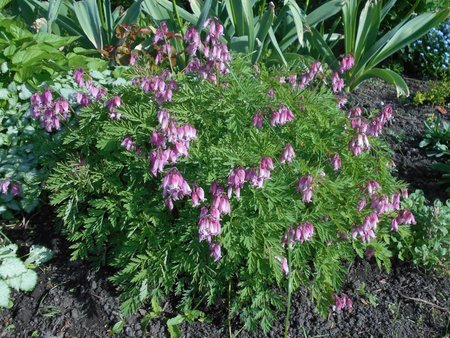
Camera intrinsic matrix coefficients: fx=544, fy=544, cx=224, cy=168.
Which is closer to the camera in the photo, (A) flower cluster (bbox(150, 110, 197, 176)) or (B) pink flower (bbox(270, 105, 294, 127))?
(A) flower cluster (bbox(150, 110, 197, 176))

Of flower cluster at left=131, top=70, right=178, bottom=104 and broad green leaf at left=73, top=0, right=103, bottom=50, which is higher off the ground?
flower cluster at left=131, top=70, right=178, bottom=104

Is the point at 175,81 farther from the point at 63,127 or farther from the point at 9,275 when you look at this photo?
the point at 9,275

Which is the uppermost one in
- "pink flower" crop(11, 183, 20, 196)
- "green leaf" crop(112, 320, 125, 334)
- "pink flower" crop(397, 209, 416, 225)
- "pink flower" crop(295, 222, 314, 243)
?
"pink flower" crop(295, 222, 314, 243)

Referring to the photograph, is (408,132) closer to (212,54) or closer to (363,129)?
(363,129)

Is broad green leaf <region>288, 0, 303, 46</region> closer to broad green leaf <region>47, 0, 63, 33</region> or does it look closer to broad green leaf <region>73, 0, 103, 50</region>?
broad green leaf <region>73, 0, 103, 50</region>

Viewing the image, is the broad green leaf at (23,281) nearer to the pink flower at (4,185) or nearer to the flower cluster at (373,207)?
the pink flower at (4,185)

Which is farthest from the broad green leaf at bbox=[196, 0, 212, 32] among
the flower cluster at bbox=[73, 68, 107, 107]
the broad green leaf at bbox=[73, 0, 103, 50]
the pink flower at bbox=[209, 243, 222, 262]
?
the pink flower at bbox=[209, 243, 222, 262]

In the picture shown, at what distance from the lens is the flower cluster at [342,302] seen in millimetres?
2980

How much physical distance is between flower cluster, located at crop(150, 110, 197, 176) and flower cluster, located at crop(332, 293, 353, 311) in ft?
3.89

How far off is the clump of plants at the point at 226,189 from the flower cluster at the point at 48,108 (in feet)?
0.55

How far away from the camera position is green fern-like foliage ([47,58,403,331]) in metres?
2.74

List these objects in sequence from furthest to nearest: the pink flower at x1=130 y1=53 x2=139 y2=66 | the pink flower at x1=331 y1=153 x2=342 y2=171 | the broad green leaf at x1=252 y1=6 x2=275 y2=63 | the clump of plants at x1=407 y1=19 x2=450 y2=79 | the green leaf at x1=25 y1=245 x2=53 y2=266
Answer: the clump of plants at x1=407 y1=19 x2=450 y2=79
the broad green leaf at x1=252 y1=6 x2=275 y2=63
the pink flower at x1=130 y1=53 x2=139 y2=66
the green leaf at x1=25 y1=245 x2=53 y2=266
the pink flower at x1=331 y1=153 x2=342 y2=171

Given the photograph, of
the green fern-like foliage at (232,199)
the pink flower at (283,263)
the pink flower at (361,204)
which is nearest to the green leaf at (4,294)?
the green fern-like foliage at (232,199)

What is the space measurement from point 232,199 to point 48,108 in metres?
1.14
